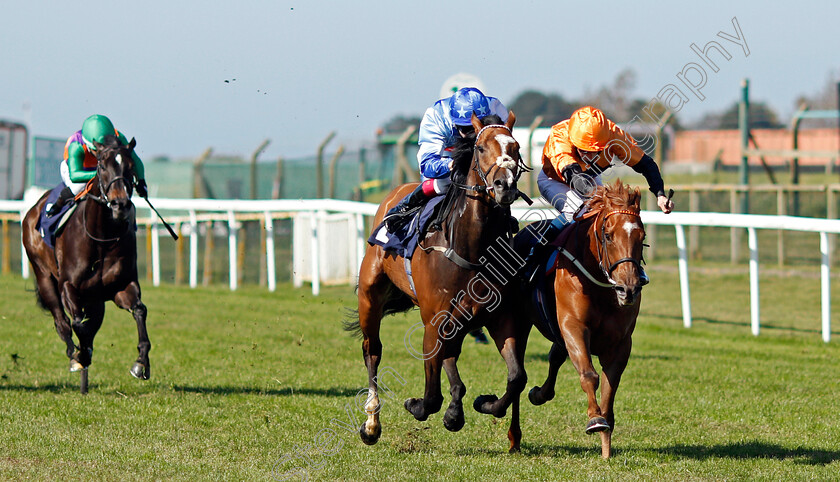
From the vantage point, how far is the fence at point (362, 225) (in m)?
9.49

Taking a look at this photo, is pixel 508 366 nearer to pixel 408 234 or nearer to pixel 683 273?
pixel 408 234

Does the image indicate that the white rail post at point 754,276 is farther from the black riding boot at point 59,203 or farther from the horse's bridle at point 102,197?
the black riding boot at point 59,203

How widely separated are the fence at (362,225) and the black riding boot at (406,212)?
2.30m

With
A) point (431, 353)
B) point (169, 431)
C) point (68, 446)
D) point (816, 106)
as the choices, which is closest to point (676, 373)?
point (431, 353)

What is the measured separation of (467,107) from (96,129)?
3.07 meters

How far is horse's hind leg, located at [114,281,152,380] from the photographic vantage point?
6.73m

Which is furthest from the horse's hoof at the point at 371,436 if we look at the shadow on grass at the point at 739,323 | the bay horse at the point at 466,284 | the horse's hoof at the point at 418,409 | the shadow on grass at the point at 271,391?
the shadow on grass at the point at 739,323

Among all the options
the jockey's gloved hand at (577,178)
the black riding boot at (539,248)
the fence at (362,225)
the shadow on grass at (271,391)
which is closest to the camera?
the jockey's gloved hand at (577,178)

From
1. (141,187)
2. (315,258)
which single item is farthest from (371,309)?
(315,258)

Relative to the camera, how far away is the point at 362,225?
1270 centimetres

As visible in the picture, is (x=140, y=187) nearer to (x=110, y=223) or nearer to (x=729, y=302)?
(x=110, y=223)

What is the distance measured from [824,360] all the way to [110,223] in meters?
6.09

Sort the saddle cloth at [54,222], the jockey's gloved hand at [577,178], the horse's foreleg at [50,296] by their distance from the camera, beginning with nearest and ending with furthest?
the jockey's gloved hand at [577,178] < the saddle cloth at [54,222] < the horse's foreleg at [50,296]

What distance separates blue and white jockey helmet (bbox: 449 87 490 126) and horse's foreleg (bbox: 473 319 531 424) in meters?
1.09
